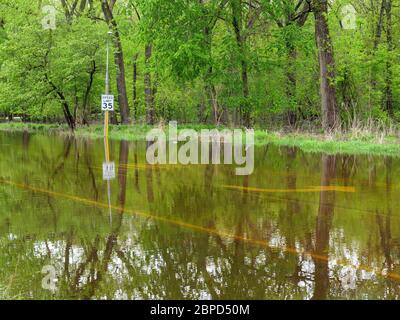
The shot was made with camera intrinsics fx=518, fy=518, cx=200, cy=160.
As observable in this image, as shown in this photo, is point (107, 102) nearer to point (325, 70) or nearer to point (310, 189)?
point (325, 70)

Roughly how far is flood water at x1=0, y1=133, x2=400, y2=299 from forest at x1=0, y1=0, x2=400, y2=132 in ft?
43.9

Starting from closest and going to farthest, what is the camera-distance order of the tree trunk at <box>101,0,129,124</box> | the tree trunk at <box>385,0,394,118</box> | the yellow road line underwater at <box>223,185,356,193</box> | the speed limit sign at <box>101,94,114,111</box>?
the yellow road line underwater at <box>223,185,356,193</box>
the speed limit sign at <box>101,94,114,111</box>
the tree trunk at <box>385,0,394,118</box>
the tree trunk at <box>101,0,129,124</box>

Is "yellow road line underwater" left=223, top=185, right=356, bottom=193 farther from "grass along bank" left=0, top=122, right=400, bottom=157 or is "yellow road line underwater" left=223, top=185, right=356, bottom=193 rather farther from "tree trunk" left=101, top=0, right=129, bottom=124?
"tree trunk" left=101, top=0, right=129, bottom=124

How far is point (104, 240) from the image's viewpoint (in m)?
6.99

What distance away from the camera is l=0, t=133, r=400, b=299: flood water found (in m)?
5.24

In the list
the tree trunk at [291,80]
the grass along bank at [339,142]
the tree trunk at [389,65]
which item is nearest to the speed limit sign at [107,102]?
the grass along bank at [339,142]

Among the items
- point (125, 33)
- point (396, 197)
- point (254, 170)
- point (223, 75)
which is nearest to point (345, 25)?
point (223, 75)

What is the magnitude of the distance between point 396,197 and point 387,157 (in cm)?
788

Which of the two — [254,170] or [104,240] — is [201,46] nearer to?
[254,170]

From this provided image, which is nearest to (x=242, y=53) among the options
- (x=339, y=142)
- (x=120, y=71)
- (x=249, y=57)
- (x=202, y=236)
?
(x=249, y=57)

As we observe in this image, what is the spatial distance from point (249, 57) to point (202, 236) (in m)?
22.1

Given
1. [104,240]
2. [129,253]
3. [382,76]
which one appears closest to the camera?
[129,253]

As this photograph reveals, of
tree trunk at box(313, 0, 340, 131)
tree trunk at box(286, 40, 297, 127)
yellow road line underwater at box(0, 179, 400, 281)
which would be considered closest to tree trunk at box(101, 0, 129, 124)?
tree trunk at box(286, 40, 297, 127)
